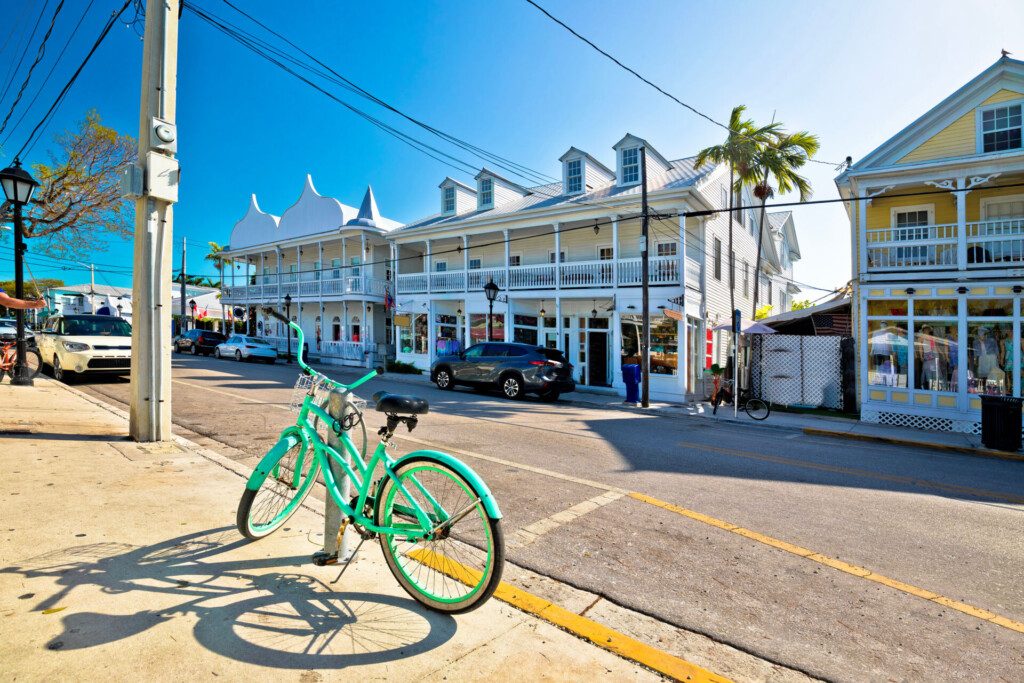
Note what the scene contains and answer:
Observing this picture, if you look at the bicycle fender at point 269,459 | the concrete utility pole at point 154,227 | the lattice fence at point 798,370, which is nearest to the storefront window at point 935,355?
the lattice fence at point 798,370

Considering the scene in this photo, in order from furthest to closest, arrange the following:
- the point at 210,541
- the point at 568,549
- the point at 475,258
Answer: the point at 475,258, the point at 568,549, the point at 210,541

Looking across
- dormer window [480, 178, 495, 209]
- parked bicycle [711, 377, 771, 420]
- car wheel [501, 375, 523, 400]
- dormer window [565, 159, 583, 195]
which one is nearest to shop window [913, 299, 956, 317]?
parked bicycle [711, 377, 771, 420]

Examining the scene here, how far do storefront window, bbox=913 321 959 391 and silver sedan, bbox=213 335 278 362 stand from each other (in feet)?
88.8

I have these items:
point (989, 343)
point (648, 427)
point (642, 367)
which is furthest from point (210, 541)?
point (989, 343)

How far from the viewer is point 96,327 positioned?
517 inches

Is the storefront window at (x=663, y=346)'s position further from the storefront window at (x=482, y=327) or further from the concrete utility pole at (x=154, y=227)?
the concrete utility pole at (x=154, y=227)

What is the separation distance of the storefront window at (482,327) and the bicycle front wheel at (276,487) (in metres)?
19.1

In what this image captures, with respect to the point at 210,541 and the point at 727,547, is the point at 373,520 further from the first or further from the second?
the point at 727,547

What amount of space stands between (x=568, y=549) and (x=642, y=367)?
12.7 m

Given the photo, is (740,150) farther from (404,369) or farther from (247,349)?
(247,349)

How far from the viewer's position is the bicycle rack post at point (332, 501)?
3.18 meters

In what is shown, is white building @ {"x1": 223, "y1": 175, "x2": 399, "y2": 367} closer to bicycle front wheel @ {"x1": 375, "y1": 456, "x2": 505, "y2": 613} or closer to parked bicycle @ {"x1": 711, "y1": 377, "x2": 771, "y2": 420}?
parked bicycle @ {"x1": 711, "y1": 377, "x2": 771, "y2": 420}

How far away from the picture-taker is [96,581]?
287 centimetres

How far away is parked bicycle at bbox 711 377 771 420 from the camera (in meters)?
13.9
